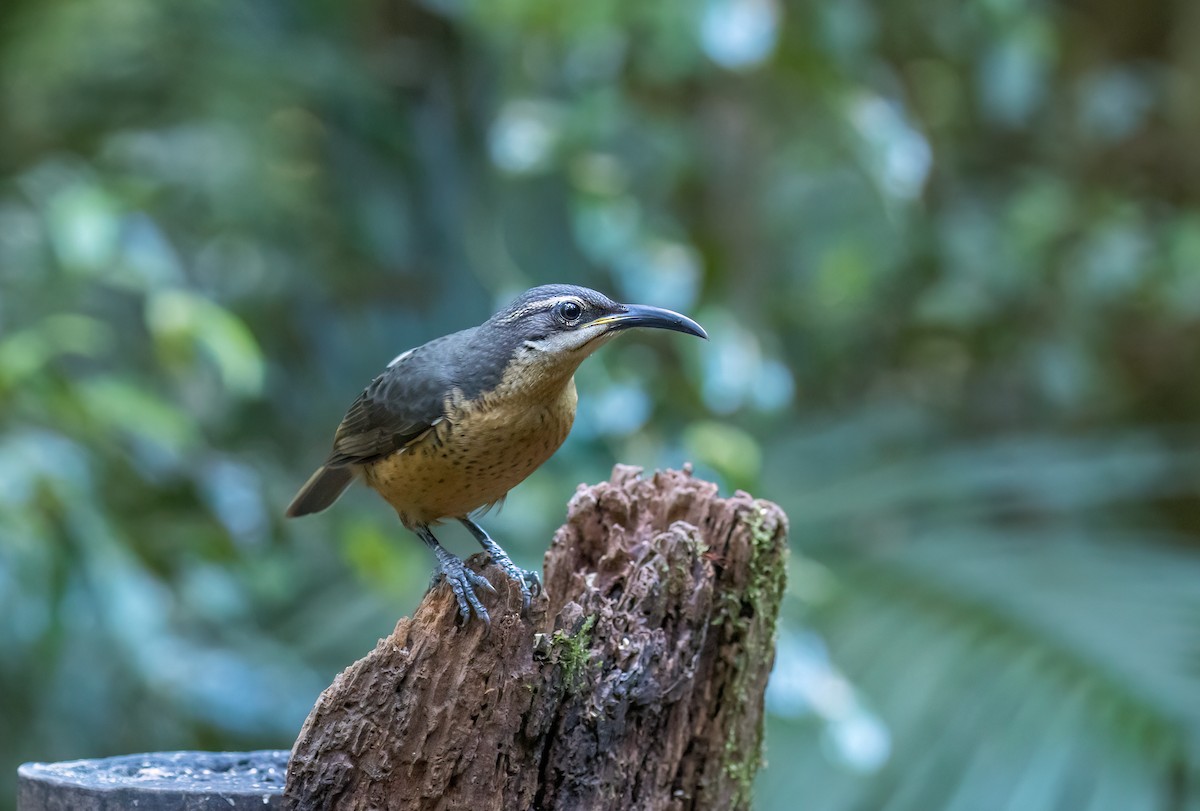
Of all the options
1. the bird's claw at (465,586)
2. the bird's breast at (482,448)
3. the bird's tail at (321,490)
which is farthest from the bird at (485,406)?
the bird's tail at (321,490)

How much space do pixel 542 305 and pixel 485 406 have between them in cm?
34

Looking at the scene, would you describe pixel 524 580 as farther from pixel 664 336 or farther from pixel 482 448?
pixel 664 336

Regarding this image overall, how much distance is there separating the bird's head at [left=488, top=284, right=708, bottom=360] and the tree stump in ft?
1.21

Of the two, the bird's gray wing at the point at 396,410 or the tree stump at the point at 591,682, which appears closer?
the tree stump at the point at 591,682

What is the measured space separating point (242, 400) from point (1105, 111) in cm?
505

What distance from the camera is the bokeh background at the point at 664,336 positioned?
4.49 metres

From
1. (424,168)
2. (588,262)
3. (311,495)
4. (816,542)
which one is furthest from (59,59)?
(816,542)

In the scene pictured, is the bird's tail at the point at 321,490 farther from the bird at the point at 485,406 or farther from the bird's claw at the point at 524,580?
the bird's claw at the point at 524,580

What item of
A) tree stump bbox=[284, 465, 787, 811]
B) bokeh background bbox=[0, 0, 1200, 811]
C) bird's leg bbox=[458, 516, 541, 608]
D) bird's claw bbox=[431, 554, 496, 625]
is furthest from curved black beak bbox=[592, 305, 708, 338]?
bokeh background bbox=[0, 0, 1200, 811]

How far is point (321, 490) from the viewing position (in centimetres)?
401

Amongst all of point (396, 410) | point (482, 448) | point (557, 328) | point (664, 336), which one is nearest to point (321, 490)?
point (396, 410)

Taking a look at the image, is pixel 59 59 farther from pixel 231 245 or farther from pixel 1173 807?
pixel 1173 807

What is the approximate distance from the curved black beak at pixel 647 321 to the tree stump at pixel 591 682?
1.29 feet

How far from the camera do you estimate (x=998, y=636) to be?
505cm
